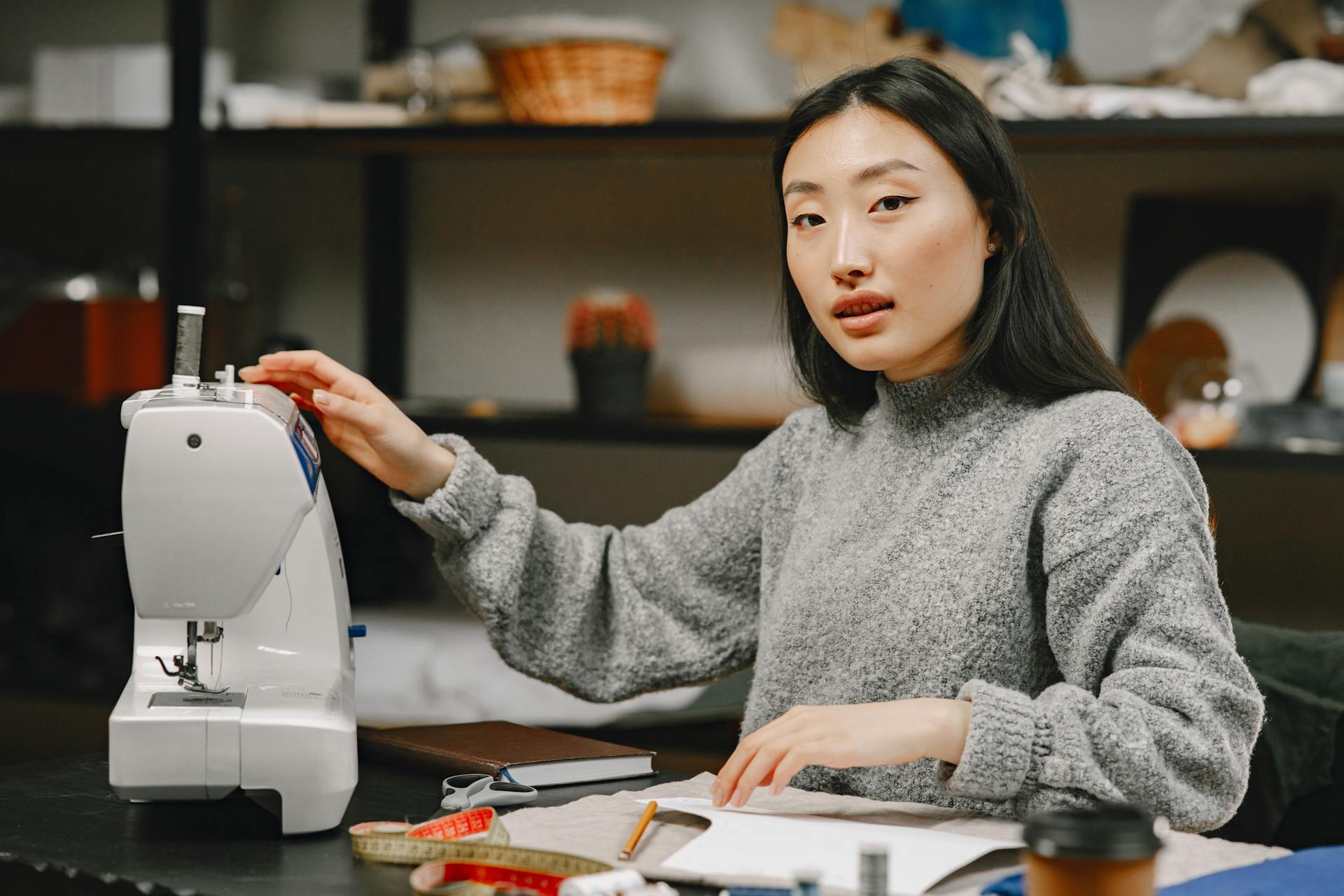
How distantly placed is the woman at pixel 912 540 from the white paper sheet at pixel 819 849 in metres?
0.04

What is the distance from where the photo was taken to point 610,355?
2.41 meters

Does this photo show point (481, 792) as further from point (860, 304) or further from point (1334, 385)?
point (1334, 385)

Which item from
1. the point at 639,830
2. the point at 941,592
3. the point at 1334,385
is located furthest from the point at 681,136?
the point at 639,830

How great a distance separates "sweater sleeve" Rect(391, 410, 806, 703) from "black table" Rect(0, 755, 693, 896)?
21 cm

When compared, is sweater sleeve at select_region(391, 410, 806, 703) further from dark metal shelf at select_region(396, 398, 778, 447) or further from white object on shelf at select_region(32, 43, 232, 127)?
white object on shelf at select_region(32, 43, 232, 127)

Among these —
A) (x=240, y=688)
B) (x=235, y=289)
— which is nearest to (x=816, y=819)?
(x=240, y=688)

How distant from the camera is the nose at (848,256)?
1.18m

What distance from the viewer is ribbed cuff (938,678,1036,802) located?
995mm

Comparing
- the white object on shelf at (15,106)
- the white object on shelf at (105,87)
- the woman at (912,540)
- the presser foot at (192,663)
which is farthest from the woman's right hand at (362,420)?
the white object on shelf at (15,106)

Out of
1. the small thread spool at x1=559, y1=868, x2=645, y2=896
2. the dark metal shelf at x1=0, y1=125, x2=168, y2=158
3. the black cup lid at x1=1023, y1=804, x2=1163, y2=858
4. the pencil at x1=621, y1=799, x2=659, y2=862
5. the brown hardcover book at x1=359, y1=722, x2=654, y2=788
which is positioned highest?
the dark metal shelf at x1=0, y1=125, x2=168, y2=158

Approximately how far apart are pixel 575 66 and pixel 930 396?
122cm

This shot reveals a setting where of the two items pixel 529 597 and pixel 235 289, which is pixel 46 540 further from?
pixel 529 597

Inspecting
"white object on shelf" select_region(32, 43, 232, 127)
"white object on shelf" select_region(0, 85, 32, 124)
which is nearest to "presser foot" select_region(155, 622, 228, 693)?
"white object on shelf" select_region(32, 43, 232, 127)

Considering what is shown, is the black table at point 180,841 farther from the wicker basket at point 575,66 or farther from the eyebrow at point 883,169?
the wicker basket at point 575,66
